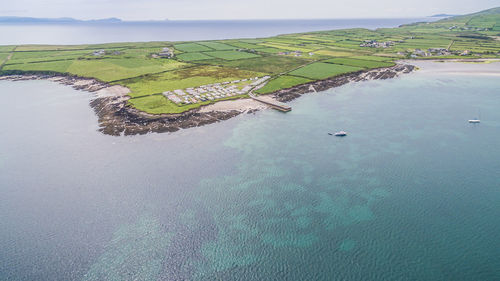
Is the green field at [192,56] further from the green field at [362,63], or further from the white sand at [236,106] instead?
the white sand at [236,106]

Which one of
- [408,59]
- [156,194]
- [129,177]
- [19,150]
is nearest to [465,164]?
[156,194]

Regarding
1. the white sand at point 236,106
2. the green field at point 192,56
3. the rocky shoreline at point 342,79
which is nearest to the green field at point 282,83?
the rocky shoreline at point 342,79

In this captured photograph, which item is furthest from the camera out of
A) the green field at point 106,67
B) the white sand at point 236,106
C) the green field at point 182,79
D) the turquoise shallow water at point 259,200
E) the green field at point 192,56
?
the green field at point 192,56

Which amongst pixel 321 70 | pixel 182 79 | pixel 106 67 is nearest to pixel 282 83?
pixel 321 70

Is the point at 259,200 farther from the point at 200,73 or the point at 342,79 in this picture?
the point at 200,73

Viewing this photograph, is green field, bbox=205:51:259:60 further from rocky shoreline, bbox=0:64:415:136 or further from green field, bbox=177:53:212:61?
rocky shoreline, bbox=0:64:415:136

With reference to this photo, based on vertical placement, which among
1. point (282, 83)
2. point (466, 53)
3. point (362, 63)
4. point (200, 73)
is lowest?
point (282, 83)

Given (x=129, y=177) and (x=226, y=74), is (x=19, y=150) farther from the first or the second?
(x=226, y=74)
